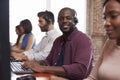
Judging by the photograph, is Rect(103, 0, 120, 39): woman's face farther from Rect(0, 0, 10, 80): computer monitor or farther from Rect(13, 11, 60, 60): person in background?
Rect(13, 11, 60, 60): person in background

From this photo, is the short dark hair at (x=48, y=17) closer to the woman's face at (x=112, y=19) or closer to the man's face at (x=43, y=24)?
the man's face at (x=43, y=24)

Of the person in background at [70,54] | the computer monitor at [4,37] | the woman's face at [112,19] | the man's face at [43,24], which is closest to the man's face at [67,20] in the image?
the person in background at [70,54]

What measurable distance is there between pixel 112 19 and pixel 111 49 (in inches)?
9.0

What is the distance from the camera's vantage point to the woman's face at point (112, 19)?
4.51 feet

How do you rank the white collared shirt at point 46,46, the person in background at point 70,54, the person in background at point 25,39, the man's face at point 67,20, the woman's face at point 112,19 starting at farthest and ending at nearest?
the person in background at point 25,39, the white collared shirt at point 46,46, the man's face at point 67,20, the person in background at point 70,54, the woman's face at point 112,19

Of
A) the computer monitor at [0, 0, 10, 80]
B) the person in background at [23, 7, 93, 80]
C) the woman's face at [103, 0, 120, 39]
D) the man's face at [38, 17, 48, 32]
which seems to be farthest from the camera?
the man's face at [38, 17, 48, 32]

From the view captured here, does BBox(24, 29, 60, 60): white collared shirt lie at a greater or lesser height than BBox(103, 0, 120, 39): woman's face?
lesser

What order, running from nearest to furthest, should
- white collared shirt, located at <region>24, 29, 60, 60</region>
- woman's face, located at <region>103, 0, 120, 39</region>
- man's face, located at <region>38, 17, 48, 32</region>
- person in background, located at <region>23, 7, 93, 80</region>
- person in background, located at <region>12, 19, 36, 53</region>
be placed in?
1. woman's face, located at <region>103, 0, 120, 39</region>
2. person in background, located at <region>23, 7, 93, 80</region>
3. white collared shirt, located at <region>24, 29, 60, 60</region>
4. man's face, located at <region>38, 17, 48, 32</region>
5. person in background, located at <region>12, 19, 36, 53</region>

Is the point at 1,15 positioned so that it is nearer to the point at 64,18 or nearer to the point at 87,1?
the point at 64,18

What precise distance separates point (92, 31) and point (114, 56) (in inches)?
142

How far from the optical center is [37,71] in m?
2.02

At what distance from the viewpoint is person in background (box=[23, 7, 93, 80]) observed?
6.40ft

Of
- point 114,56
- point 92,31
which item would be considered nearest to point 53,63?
point 114,56

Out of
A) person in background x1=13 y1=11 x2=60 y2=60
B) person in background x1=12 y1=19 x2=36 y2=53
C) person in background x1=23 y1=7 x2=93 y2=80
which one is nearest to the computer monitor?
person in background x1=23 y1=7 x2=93 y2=80
